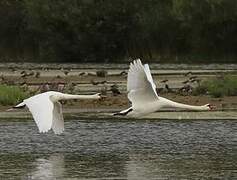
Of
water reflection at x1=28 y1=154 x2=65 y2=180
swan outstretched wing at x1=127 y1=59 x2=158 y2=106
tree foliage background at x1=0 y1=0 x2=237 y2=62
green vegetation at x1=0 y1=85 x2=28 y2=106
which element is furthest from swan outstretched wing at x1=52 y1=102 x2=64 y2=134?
tree foliage background at x1=0 y1=0 x2=237 y2=62

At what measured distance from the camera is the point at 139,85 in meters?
16.6

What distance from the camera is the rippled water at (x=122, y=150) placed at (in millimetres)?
17062

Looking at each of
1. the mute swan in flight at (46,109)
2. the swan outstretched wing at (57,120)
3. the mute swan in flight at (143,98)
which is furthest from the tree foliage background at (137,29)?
the mute swan in flight at (46,109)

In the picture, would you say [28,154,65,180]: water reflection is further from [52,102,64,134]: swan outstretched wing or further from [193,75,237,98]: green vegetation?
[193,75,237,98]: green vegetation

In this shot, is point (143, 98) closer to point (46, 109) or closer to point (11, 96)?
point (46, 109)

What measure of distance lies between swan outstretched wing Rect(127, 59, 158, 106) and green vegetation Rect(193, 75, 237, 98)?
54.6 ft

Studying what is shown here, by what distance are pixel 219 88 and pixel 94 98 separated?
1854 cm

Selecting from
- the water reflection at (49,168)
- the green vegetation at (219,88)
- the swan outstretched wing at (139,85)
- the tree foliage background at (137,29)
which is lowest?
the water reflection at (49,168)

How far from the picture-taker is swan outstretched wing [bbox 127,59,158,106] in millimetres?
15832

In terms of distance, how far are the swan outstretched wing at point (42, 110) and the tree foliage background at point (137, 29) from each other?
171 feet

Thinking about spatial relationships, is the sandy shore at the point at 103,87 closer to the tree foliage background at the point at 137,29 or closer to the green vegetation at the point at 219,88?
the green vegetation at the point at 219,88

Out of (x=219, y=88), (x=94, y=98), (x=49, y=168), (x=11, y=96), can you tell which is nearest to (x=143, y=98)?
(x=94, y=98)

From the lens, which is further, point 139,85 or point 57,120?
point 139,85

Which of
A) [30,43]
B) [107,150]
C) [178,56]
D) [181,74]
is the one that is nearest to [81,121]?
[107,150]
